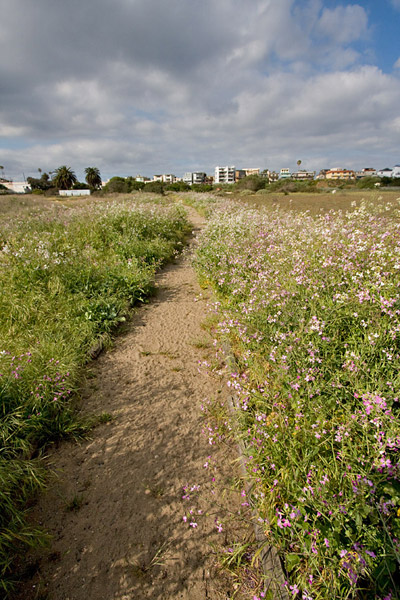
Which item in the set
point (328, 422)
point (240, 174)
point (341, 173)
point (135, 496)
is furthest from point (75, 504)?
point (240, 174)

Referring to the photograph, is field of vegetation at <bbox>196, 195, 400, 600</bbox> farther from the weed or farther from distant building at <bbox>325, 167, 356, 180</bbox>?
distant building at <bbox>325, 167, 356, 180</bbox>

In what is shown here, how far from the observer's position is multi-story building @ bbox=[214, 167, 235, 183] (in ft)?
462

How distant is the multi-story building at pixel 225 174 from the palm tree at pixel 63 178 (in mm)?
102854

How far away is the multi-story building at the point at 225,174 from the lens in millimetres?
140750

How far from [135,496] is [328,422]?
1751 mm

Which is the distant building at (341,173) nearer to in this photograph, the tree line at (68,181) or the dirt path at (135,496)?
the tree line at (68,181)

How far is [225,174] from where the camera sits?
140750 millimetres

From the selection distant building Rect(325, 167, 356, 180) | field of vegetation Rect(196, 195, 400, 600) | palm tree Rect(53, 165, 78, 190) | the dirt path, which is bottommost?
the dirt path

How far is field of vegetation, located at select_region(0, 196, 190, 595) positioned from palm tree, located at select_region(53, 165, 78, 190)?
53.6m

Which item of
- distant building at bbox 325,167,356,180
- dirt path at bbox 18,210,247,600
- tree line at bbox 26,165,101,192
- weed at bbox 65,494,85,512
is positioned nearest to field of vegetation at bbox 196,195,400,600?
dirt path at bbox 18,210,247,600

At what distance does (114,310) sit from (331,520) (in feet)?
14.1

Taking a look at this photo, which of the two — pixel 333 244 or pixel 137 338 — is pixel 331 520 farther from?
pixel 137 338

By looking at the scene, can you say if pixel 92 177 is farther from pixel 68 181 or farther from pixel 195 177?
pixel 195 177

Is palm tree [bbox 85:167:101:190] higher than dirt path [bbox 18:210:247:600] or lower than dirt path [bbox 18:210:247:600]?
higher
